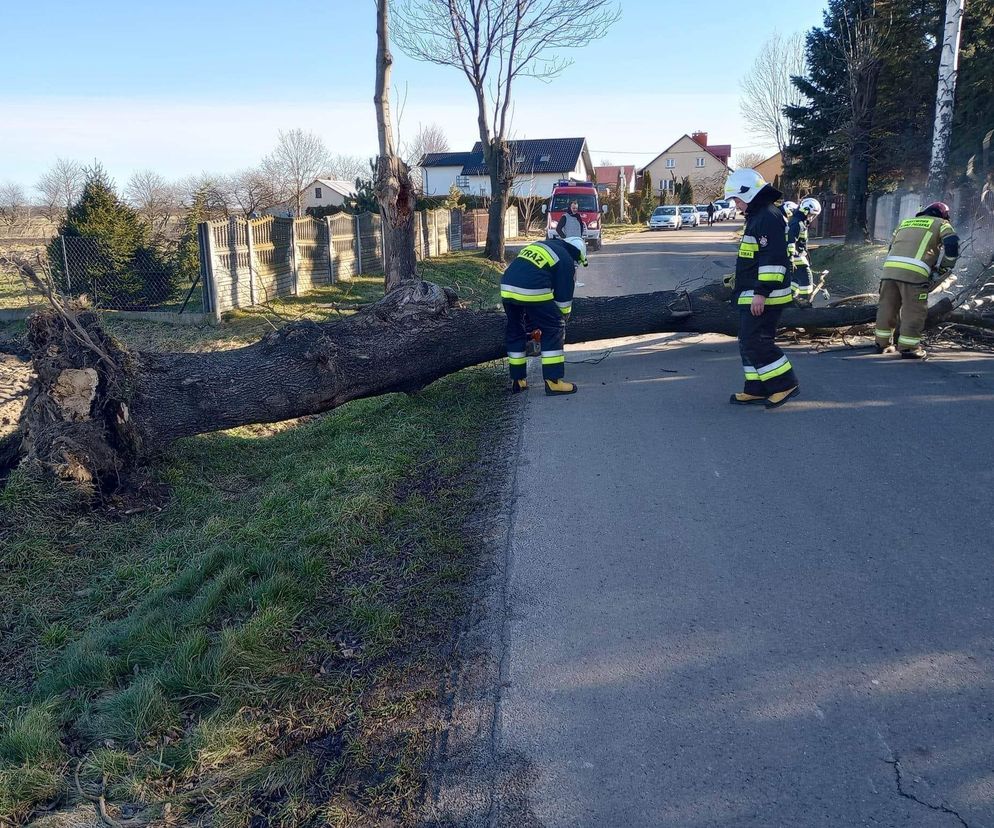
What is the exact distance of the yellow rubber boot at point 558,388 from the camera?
26.7 feet

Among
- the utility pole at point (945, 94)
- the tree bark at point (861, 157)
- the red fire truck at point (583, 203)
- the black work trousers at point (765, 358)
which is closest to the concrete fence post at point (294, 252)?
the black work trousers at point (765, 358)

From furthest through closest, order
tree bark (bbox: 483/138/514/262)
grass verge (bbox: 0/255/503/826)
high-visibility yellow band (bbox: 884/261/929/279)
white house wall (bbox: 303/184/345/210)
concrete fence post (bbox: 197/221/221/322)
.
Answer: white house wall (bbox: 303/184/345/210) < tree bark (bbox: 483/138/514/262) < concrete fence post (bbox: 197/221/221/322) < high-visibility yellow band (bbox: 884/261/929/279) < grass verge (bbox: 0/255/503/826)

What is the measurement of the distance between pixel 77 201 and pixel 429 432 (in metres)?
11.1

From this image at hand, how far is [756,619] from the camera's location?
3730mm

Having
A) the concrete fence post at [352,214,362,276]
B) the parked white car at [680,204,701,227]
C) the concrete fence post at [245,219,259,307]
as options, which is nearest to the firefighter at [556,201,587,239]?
the concrete fence post at [245,219,259,307]

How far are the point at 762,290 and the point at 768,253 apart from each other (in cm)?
32

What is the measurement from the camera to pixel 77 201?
14.8m

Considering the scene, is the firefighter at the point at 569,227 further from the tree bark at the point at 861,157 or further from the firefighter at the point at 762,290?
the tree bark at the point at 861,157

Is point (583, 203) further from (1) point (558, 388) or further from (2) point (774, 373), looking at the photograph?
(2) point (774, 373)

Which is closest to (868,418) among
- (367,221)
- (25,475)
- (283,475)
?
(283,475)

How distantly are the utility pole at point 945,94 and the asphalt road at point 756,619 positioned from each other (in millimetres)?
12104

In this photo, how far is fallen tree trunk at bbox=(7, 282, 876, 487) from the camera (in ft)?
19.0

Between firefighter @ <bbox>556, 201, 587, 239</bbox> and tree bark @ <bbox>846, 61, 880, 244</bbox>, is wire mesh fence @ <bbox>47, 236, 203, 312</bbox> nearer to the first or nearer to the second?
firefighter @ <bbox>556, 201, 587, 239</bbox>

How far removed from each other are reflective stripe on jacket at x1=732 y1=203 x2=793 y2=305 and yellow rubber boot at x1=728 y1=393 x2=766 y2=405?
0.82 meters
